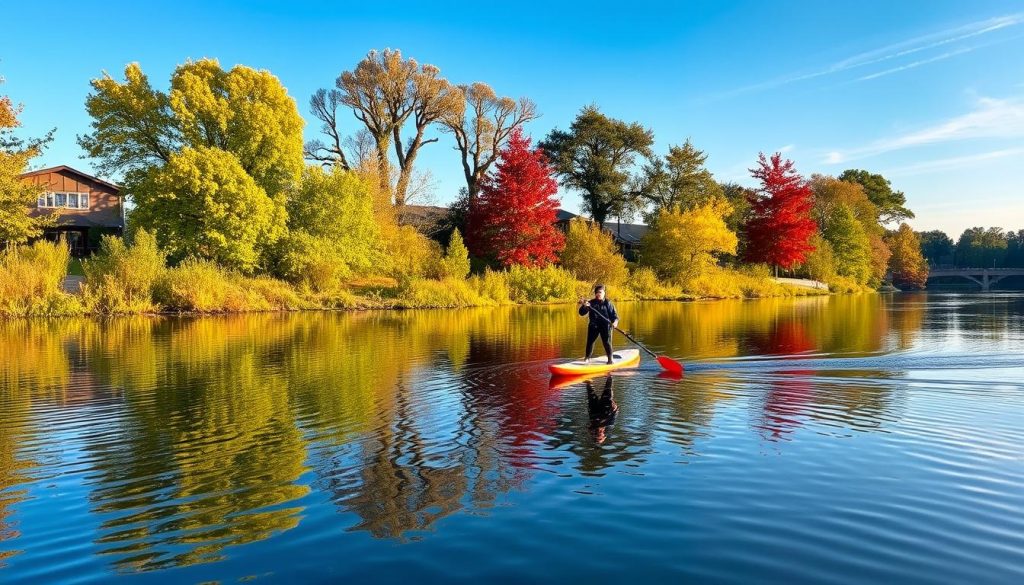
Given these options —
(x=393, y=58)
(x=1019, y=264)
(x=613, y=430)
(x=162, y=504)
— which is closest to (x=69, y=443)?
(x=162, y=504)

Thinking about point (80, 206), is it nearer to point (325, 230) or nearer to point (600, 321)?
point (325, 230)

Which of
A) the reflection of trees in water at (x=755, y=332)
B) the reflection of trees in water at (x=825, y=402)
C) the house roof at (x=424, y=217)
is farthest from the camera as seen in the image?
the house roof at (x=424, y=217)

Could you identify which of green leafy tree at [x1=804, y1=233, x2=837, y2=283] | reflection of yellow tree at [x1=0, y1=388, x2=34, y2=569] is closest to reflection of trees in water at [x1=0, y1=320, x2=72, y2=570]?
reflection of yellow tree at [x1=0, y1=388, x2=34, y2=569]

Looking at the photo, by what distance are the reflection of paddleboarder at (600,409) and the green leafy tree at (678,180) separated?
166ft

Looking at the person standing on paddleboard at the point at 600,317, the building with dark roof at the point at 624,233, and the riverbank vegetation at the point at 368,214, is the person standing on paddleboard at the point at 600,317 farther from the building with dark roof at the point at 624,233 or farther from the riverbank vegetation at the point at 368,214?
the building with dark roof at the point at 624,233

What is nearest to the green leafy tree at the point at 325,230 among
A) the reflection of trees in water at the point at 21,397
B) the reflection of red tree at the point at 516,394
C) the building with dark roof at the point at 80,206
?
the reflection of trees in water at the point at 21,397

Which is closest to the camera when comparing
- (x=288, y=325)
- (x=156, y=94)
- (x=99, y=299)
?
(x=288, y=325)

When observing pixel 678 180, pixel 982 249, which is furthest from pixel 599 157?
pixel 982 249

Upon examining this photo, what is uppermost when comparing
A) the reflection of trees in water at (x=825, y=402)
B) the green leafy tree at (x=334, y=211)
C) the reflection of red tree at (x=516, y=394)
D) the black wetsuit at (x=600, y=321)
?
the green leafy tree at (x=334, y=211)

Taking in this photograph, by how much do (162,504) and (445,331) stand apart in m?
18.3

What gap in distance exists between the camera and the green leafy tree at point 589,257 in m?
48.4

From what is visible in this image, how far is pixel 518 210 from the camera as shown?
45.4 m

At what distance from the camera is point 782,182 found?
59250 mm

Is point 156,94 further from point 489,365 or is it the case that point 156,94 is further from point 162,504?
point 162,504
